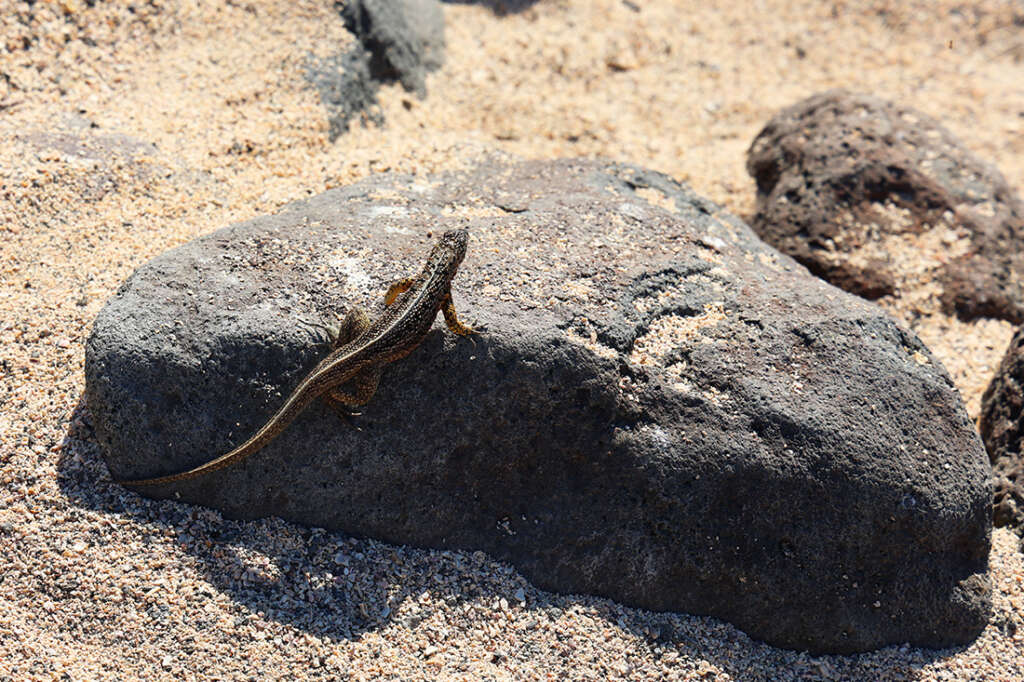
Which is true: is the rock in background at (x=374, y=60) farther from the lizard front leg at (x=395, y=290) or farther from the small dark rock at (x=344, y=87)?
the lizard front leg at (x=395, y=290)

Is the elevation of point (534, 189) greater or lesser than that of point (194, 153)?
greater

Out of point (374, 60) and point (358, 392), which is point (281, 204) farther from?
point (374, 60)

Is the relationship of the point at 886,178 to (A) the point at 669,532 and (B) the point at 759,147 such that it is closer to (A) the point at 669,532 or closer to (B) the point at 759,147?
(B) the point at 759,147

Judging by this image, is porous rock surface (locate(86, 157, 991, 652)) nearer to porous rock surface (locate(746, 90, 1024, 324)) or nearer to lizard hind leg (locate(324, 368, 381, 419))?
lizard hind leg (locate(324, 368, 381, 419))

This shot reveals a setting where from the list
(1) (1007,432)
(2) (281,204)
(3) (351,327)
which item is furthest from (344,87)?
(1) (1007,432)

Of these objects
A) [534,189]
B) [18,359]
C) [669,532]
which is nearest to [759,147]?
[534,189]

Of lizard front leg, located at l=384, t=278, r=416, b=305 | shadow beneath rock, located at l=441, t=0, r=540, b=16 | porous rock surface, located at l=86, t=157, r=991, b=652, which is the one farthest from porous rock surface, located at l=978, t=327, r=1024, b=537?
shadow beneath rock, located at l=441, t=0, r=540, b=16

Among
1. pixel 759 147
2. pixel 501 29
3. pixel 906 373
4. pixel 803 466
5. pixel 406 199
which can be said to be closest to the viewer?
pixel 803 466
